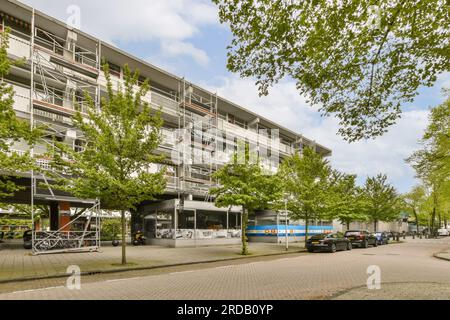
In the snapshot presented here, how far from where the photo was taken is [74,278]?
11.8 meters

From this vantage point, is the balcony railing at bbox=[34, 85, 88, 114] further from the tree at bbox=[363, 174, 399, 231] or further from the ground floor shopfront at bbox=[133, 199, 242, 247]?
the tree at bbox=[363, 174, 399, 231]

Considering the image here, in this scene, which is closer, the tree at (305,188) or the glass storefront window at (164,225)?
the tree at (305,188)

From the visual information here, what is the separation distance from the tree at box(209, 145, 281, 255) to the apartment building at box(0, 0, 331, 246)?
2.48m

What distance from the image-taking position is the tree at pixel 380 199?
142 feet

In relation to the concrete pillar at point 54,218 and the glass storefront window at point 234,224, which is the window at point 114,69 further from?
the glass storefront window at point 234,224

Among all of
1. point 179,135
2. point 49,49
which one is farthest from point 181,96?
point 49,49

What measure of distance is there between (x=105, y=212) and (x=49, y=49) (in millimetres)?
22239

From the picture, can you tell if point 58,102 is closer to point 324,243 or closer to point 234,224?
point 234,224

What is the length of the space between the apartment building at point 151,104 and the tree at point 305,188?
13.4 ft

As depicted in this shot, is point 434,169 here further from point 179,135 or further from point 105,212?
point 105,212

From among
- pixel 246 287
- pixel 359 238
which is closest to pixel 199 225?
pixel 359 238

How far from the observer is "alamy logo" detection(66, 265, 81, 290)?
32.7 feet

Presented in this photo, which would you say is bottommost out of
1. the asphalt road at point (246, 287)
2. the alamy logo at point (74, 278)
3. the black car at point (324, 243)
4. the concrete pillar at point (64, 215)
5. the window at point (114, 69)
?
the black car at point (324, 243)

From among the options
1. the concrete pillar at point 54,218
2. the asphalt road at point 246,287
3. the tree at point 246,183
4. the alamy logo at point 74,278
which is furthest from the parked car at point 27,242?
the asphalt road at point 246,287
